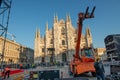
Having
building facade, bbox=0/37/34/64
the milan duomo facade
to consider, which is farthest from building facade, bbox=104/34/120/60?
building facade, bbox=0/37/34/64

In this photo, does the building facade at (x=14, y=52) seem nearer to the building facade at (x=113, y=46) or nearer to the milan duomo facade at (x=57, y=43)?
the milan duomo facade at (x=57, y=43)

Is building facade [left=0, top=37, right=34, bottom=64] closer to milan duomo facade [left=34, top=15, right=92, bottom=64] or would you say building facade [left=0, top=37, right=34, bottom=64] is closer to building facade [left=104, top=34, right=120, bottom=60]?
milan duomo facade [left=34, top=15, right=92, bottom=64]

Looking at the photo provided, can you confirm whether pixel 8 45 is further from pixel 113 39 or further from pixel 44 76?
pixel 44 76

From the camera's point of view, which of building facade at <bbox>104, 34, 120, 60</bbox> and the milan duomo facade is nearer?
building facade at <bbox>104, 34, 120, 60</bbox>

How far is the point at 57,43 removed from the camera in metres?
57.3

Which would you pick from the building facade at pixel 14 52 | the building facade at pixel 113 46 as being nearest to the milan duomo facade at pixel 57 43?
the building facade at pixel 113 46

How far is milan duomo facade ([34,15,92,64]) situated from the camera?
184 ft

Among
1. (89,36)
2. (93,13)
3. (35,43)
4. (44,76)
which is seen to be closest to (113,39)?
(89,36)

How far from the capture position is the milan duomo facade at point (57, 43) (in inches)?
2205

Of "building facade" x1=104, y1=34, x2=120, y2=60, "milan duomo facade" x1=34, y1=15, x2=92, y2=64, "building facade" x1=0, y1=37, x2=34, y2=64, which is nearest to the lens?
"building facade" x1=104, y1=34, x2=120, y2=60

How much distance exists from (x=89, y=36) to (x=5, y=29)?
4496 cm

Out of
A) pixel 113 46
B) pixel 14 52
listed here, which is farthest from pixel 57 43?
pixel 14 52

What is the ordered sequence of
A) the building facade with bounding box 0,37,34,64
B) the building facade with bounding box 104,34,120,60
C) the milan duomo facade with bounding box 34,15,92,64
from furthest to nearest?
the building facade with bounding box 0,37,34,64 < the milan duomo facade with bounding box 34,15,92,64 < the building facade with bounding box 104,34,120,60

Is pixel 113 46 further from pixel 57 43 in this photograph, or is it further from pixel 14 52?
pixel 14 52
